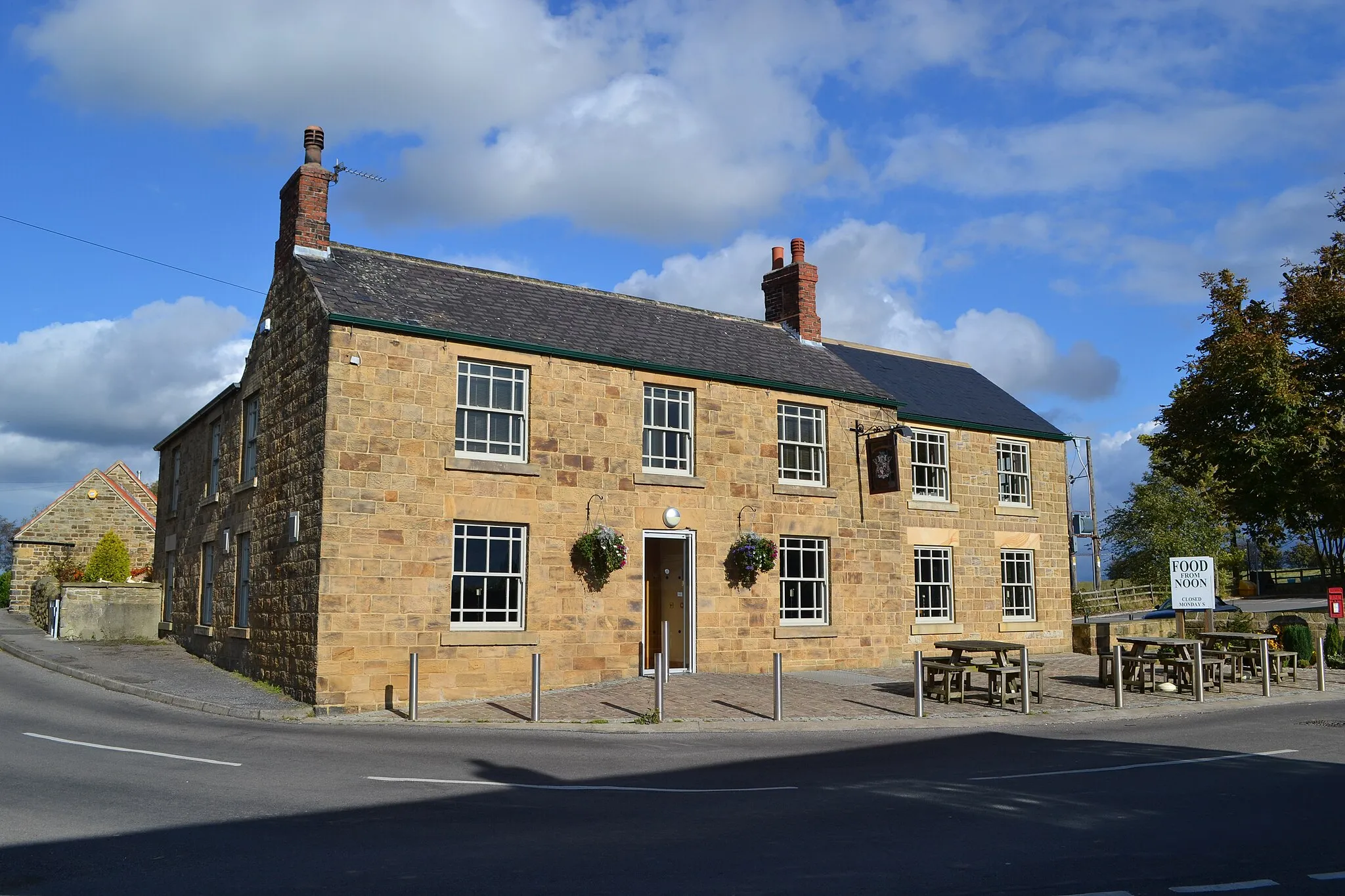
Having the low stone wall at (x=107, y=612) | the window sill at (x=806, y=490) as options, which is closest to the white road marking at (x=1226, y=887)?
the window sill at (x=806, y=490)

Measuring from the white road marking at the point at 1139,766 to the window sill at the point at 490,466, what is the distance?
9682 millimetres

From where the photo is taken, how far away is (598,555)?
17906mm

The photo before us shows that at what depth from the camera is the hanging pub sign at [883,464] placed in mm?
21016

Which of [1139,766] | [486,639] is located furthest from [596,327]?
[1139,766]

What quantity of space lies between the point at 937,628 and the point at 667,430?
8602 mm

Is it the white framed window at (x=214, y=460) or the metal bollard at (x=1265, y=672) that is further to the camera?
the white framed window at (x=214, y=460)

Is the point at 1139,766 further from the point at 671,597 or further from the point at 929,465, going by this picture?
the point at 929,465

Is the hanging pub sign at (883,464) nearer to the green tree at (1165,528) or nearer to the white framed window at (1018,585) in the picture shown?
the white framed window at (1018,585)

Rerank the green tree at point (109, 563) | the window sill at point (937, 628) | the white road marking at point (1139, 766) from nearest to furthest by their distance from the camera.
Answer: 1. the white road marking at point (1139, 766)
2. the window sill at point (937, 628)
3. the green tree at point (109, 563)

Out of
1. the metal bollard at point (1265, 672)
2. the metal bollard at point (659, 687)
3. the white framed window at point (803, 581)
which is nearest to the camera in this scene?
the metal bollard at point (659, 687)

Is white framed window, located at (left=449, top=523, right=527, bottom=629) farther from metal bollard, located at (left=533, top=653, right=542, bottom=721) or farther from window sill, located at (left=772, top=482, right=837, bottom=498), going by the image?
window sill, located at (left=772, top=482, right=837, bottom=498)

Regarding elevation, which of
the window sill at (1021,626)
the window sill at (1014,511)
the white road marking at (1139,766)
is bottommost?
the white road marking at (1139,766)

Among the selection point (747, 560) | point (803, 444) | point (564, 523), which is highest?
point (803, 444)

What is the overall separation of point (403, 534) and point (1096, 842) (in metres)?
11.8
